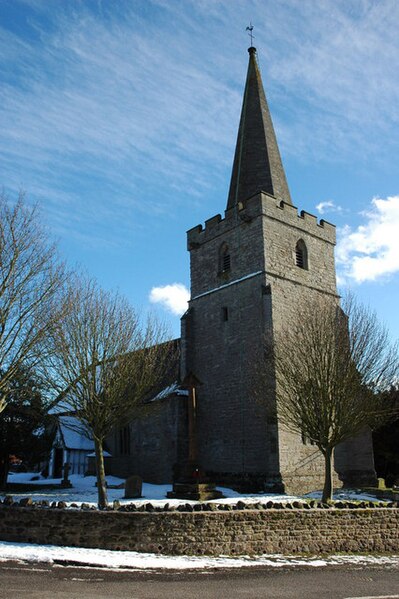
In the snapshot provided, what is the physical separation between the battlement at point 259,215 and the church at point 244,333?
2.2 inches

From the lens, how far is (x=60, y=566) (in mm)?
9414

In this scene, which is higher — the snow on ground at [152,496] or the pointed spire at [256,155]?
the pointed spire at [256,155]

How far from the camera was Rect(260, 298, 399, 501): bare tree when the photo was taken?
57.1 ft

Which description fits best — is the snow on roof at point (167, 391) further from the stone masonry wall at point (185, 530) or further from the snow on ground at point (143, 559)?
the snow on ground at point (143, 559)

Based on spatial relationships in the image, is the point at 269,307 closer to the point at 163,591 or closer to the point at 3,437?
the point at 3,437

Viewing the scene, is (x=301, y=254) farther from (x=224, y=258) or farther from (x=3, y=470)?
(x=3, y=470)

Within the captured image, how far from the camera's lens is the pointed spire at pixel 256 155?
1032 inches

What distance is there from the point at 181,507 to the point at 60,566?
3051 mm

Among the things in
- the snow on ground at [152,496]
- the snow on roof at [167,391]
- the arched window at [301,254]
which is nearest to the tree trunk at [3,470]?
the snow on ground at [152,496]

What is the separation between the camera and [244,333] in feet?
76.1

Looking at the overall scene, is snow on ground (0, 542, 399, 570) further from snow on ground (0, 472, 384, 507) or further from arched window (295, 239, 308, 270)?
arched window (295, 239, 308, 270)

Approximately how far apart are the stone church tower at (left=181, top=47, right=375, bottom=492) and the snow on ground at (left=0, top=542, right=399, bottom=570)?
890 cm

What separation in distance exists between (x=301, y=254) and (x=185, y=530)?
17109 mm

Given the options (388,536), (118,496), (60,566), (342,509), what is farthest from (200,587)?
(118,496)
